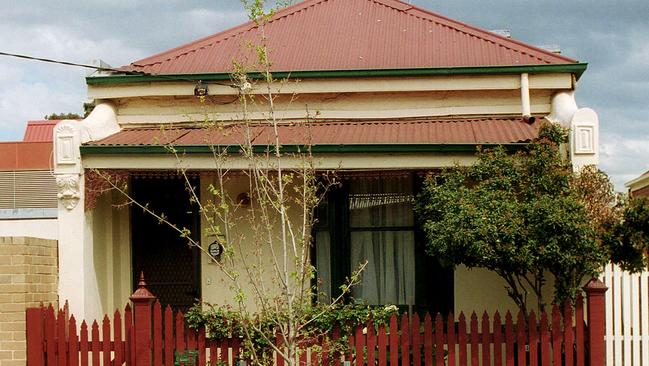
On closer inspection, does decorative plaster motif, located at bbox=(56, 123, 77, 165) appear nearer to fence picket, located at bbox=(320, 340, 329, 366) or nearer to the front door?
the front door

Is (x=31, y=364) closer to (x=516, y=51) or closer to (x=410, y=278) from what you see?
(x=410, y=278)

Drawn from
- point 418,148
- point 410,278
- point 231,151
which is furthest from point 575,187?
point 231,151

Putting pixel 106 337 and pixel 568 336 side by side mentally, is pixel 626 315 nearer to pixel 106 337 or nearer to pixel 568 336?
pixel 568 336

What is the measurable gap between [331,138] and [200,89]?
1937 mm

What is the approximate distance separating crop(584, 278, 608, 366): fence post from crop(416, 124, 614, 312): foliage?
17cm

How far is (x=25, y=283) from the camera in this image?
8.37m

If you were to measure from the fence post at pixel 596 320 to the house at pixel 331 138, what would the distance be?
5.94 feet

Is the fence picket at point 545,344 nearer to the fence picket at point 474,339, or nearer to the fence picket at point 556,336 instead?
the fence picket at point 556,336

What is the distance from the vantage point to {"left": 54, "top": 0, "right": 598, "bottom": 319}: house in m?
9.15

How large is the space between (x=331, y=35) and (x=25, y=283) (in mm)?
5449

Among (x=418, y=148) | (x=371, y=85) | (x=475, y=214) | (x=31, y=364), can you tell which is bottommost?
(x=31, y=364)

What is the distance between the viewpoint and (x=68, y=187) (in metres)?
9.13

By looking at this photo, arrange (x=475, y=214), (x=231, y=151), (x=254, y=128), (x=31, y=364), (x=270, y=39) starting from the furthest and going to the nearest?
(x=270, y=39) → (x=254, y=128) → (x=231, y=151) → (x=31, y=364) → (x=475, y=214)

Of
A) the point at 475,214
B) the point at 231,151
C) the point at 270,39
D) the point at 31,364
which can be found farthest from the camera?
the point at 270,39
